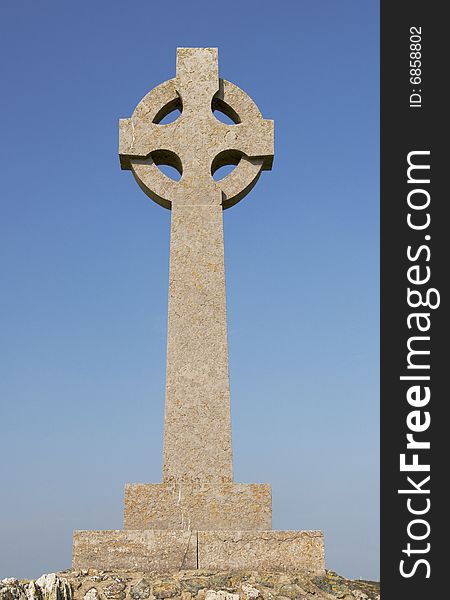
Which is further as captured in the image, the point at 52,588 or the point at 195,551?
the point at 195,551

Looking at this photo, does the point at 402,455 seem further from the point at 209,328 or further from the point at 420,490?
the point at 209,328

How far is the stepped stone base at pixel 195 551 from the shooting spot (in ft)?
26.5

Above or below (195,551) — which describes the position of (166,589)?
below

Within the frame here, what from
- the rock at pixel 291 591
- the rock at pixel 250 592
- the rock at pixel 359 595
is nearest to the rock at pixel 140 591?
the rock at pixel 250 592

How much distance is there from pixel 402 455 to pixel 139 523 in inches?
113

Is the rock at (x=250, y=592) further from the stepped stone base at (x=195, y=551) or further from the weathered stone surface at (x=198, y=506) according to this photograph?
the weathered stone surface at (x=198, y=506)

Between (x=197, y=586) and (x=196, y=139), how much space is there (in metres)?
5.31

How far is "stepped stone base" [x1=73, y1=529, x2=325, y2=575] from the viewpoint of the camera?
807 cm

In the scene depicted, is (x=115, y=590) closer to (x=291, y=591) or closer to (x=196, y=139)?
(x=291, y=591)

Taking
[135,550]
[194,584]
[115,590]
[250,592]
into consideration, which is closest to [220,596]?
[250,592]

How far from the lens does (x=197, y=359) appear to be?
9.37 m

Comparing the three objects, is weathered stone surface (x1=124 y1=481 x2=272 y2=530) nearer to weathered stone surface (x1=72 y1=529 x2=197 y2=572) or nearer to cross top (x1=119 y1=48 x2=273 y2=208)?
weathered stone surface (x1=72 y1=529 x2=197 y2=572)

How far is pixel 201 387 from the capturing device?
30.5ft

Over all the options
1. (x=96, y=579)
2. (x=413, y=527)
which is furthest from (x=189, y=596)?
(x=413, y=527)
